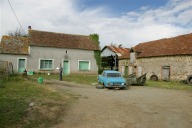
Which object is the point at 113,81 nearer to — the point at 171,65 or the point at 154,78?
the point at 171,65

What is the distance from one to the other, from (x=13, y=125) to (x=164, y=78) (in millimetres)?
23163

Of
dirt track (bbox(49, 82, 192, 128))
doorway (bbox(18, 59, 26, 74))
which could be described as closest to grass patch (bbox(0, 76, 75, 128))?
dirt track (bbox(49, 82, 192, 128))

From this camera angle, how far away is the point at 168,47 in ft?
94.6

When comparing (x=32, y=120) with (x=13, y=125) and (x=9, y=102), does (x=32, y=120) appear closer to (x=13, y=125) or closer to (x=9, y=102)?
(x=13, y=125)

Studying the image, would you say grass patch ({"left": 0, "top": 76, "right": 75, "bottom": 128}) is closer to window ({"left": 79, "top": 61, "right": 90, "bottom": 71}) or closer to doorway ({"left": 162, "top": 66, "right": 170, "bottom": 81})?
doorway ({"left": 162, "top": 66, "right": 170, "bottom": 81})

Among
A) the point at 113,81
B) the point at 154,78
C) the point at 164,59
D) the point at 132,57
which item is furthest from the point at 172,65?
the point at 113,81

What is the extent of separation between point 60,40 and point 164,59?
14.8 m

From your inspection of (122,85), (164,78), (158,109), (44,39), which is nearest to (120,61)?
(164,78)

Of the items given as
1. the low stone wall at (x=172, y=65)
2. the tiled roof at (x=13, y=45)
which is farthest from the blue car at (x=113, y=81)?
the tiled roof at (x=13, y=45)

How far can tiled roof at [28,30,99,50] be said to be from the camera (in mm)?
31062

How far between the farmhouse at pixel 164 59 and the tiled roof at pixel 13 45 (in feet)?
49.5

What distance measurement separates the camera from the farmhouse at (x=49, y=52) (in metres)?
A: 29.5

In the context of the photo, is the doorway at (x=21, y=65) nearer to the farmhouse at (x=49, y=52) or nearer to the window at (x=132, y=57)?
the farmhouse at (x=49, y=52)

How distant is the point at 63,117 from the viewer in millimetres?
8633
